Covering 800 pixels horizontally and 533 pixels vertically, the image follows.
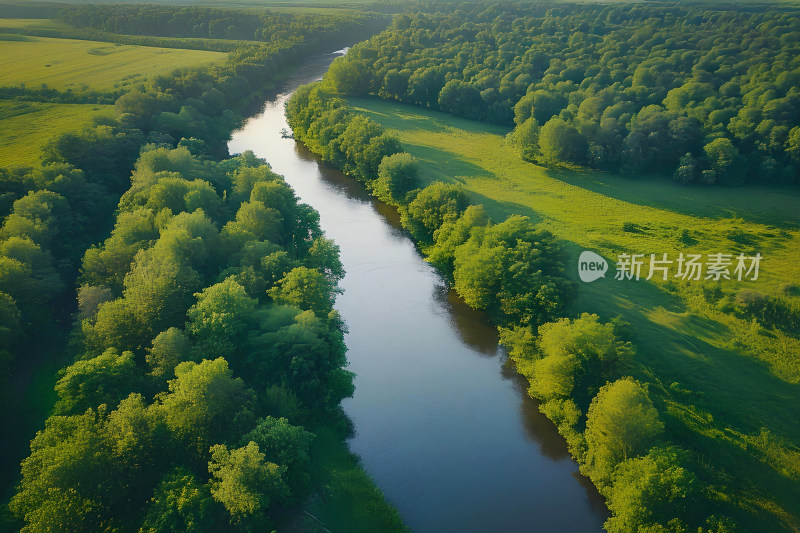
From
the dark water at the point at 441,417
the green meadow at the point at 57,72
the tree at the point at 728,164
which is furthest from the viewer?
the tree at the point at 728,164

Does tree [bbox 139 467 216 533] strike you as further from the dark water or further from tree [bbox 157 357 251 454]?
the dark water

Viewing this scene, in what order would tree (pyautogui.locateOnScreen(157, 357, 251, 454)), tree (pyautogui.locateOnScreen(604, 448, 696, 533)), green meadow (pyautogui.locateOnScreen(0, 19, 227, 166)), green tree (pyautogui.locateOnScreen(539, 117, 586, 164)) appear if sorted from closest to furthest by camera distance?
tree (pyautogui.locateOnScreen(604, 448, 696, 533)) → tree (pyautogui.locateOnScreen(157, 357, 251, 454)) → green meadow (pyautogui.locateOnScreen(0, 19, 227, 166)) → green tree (pyautogui.locateOnScreen(539, 117, 586, 164))

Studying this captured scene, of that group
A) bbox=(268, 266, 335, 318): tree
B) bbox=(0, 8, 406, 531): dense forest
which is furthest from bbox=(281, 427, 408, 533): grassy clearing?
bbox=(268, 266, 335, 318): tree

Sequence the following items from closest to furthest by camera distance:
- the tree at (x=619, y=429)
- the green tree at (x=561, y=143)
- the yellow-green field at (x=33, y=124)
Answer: the tree at (x=619, y=429) < the yellow-green field at (x=33, y=124) < the green tree at (x=561, y=143)

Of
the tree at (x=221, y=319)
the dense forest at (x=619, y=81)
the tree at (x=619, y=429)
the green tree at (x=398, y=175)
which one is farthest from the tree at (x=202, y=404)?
the dense forest at (x=619, y=81)

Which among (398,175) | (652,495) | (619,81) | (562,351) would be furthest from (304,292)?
(619,81)

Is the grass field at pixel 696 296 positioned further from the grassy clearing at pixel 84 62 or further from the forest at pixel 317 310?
the grassy clearing at pixel 84 62

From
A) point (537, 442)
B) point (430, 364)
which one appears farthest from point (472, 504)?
point (430, 364)

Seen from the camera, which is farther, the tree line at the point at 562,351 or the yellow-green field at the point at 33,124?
the yellow-green field at the point at 33,124
